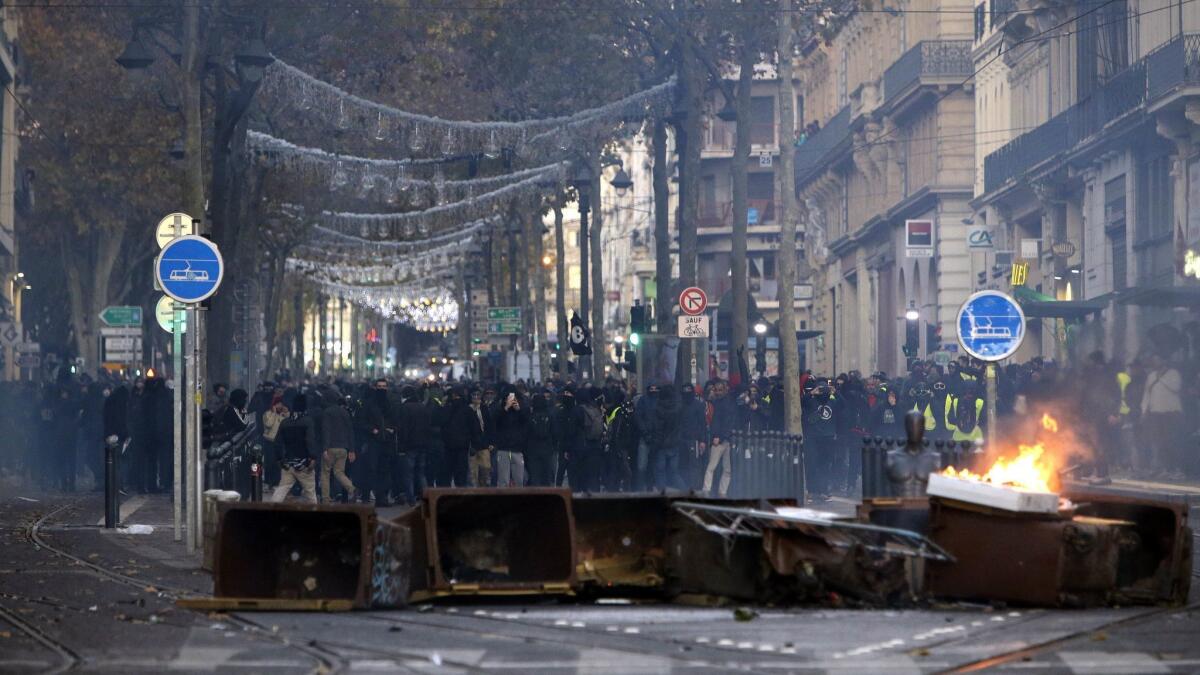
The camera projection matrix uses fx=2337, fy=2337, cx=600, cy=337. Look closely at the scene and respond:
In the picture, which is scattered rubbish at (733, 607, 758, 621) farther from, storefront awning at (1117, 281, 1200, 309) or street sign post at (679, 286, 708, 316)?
street sign post at (679, 286, 708, 316)

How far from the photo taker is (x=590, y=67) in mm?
46250

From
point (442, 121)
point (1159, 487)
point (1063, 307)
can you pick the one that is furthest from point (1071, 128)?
point (1159, 487)

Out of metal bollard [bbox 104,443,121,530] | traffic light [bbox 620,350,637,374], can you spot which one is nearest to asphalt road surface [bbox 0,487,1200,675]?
metal bollard [bbox 104,443,121,530]

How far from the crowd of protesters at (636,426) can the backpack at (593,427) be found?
20 mm

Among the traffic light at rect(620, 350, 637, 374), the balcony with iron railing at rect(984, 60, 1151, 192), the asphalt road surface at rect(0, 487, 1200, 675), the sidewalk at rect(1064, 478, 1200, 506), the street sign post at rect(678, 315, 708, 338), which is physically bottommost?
the sidewalk at rect(1064, 478, 1200, 506)

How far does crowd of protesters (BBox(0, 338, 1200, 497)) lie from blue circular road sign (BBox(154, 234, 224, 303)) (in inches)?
269

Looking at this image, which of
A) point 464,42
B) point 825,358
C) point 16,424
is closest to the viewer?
point 16,424

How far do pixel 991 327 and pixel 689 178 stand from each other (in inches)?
761

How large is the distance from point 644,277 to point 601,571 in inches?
4282

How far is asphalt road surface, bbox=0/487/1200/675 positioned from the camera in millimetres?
11727

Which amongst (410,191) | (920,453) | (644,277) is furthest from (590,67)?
(644,277)

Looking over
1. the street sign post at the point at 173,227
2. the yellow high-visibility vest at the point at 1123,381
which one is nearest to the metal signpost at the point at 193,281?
the street sign post at the point at 173,227

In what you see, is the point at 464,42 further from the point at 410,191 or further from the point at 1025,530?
the point at 1025,530

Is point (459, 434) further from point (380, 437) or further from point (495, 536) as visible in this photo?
point (495, 536)
